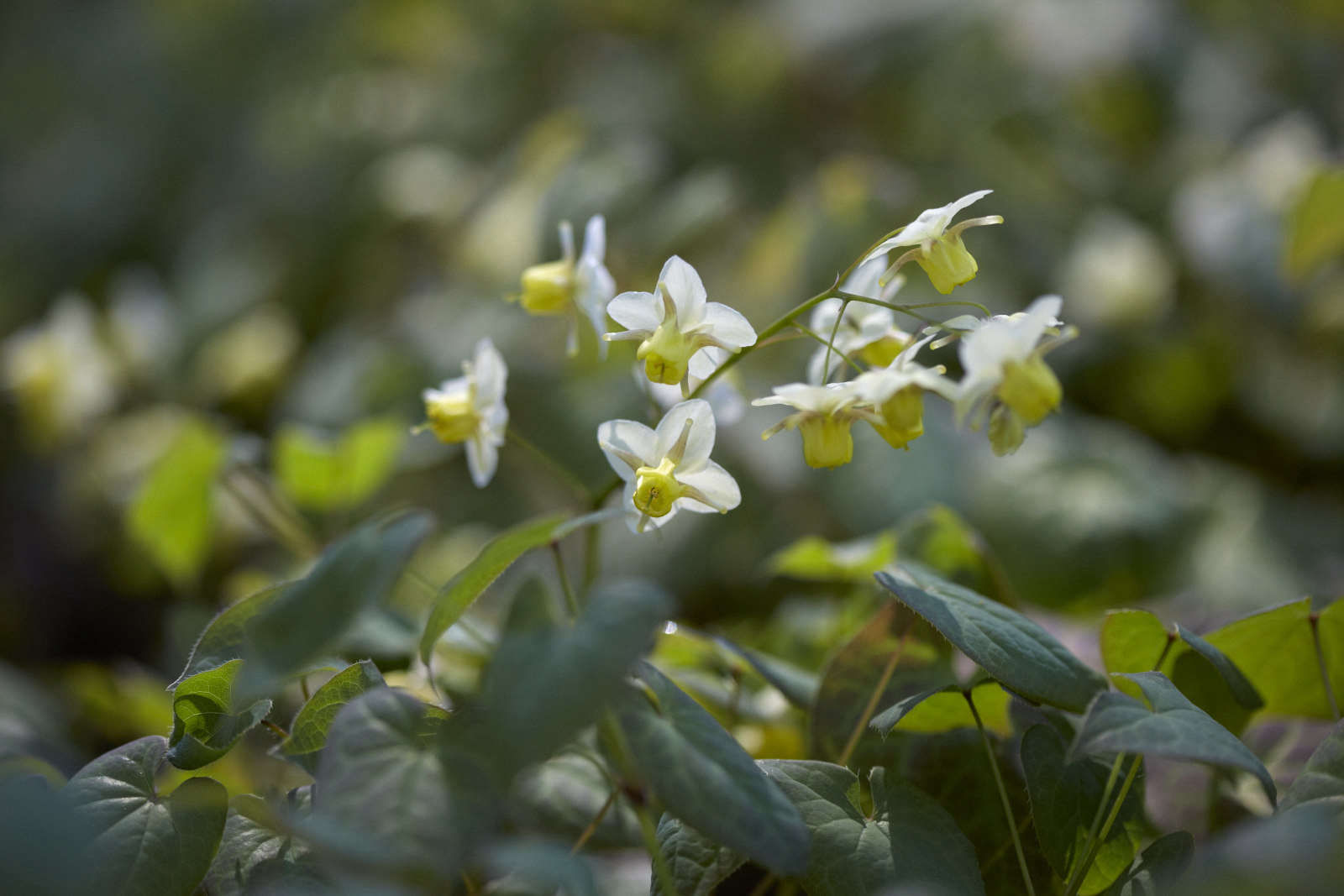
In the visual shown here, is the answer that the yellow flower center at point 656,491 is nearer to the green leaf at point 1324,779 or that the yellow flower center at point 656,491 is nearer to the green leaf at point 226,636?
the green leaf at point 226,636

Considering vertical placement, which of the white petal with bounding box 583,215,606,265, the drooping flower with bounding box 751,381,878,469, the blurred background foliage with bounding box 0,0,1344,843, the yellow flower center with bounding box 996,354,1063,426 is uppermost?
the white petal with bounding box 583,215,606,265

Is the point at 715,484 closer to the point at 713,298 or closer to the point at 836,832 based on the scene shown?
the point at 836,832

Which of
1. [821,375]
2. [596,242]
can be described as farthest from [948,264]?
[596,242]

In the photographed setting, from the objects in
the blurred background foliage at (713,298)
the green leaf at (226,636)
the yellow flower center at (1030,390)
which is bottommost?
the blurred background foliage at (713,298)

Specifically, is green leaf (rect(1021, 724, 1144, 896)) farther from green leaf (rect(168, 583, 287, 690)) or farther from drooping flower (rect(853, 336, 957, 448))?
green leaf (rect(168, 583, 287, 690))

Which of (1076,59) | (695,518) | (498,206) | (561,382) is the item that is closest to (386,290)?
(498,206)

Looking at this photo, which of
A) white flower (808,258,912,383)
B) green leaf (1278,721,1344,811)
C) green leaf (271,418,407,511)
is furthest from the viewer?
green leaf (271,418,407,511)

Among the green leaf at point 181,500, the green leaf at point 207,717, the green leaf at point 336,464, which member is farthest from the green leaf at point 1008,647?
the green leaf at point 181,500

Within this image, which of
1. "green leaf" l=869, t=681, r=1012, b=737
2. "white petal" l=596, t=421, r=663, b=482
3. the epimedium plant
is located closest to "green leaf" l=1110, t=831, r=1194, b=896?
the epimedium plant
